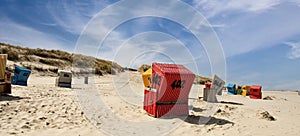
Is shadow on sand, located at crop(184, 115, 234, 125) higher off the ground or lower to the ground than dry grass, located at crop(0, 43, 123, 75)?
lower

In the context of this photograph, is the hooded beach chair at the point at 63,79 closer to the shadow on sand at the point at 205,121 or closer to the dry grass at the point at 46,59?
the dry grass at the point at 46,59

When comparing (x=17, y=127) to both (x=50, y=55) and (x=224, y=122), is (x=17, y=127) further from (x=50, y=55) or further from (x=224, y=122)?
(x=50, y=55)

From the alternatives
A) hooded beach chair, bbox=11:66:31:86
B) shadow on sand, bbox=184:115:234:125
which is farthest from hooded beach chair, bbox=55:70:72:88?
shadow on sand, bbox=184:115:234:125

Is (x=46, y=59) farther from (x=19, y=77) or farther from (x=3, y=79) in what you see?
(x=3, y=79)

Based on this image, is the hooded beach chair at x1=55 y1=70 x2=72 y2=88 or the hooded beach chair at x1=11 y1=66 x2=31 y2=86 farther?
the hooded beach chair at x1=55 y1=70 x2=72 y2=88

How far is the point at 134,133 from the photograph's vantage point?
5.86 m

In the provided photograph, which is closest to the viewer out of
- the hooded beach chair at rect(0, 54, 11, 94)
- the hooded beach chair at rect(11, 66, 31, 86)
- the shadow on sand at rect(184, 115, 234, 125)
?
the shadow on sand at rect(184, 115, 234, 125)

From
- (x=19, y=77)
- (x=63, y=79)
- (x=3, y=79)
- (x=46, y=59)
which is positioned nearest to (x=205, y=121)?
(x=3, y=79)

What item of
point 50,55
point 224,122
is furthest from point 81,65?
point 224,122

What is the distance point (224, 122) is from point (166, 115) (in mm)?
1934

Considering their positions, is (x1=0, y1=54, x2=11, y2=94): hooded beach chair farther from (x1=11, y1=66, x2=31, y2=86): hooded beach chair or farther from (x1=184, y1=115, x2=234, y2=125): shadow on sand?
(x1=184, y1=115, x2=234, y2=125): shadow on sand

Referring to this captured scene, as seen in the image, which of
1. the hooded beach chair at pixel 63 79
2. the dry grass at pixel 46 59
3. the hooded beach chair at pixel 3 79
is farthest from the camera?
the dry grass at pixel 46 59

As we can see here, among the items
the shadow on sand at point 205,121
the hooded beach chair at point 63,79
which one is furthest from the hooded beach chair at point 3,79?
the shadow on sand at point 205,121

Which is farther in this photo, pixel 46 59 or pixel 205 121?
pixel 46 59
